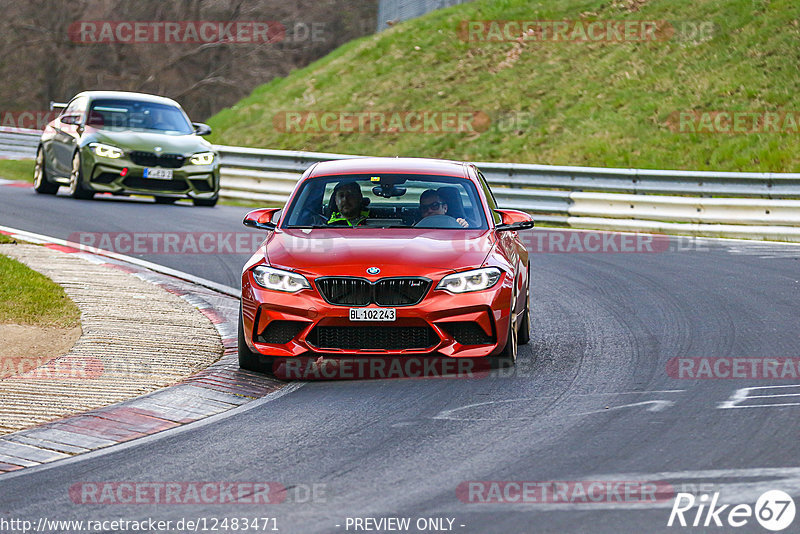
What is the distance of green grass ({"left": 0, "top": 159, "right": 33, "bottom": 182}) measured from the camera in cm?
2636

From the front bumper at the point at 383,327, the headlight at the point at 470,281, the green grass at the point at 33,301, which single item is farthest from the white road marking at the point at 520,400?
the green grass at the point at 33,301

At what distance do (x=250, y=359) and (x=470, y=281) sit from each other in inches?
64.2

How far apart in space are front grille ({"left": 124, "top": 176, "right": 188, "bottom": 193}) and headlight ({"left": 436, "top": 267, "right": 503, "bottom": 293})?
1223 cm

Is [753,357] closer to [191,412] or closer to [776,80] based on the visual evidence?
[191,412]

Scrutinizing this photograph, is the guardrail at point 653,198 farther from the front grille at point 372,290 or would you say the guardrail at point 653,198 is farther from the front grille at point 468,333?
the front grille at point 372,290

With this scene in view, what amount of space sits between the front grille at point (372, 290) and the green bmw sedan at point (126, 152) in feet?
39.5

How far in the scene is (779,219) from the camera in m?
17.7

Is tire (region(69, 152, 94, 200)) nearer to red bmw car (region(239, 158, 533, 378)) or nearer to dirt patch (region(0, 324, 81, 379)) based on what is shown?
dirt patch (region(0, 324, 81, 379))

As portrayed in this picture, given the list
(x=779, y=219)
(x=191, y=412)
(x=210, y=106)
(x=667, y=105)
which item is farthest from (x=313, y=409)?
(x=210, y=106)

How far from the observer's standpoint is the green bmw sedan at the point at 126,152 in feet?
64.6

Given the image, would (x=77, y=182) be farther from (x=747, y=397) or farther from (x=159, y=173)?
(x=747, y=397)

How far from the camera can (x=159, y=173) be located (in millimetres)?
19734

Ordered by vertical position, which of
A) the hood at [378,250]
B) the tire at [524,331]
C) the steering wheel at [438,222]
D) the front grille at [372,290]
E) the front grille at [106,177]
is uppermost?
the front grille at [106,177]

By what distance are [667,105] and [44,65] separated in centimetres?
3037
